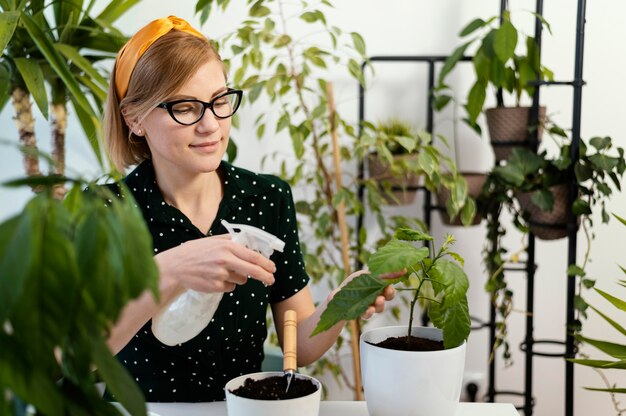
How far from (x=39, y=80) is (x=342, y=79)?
1.07 meters

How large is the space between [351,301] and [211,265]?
0.65 ft

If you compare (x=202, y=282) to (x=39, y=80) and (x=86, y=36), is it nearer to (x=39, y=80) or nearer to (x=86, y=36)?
(x=39, y=80)

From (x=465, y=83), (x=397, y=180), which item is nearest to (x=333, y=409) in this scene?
(x=397, y=180)

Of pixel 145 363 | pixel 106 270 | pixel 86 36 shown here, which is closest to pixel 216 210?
pixel 145 363

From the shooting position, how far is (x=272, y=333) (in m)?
2.46

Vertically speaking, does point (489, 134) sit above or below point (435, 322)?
above

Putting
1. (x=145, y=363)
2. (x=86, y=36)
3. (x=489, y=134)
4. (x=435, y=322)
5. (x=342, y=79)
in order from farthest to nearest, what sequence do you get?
(x=342, y=79)
(x=489, y=134)
(x=86, y=36)
(x=145, y=363)
(x=435, y=322)

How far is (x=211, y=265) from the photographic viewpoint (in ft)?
3.22

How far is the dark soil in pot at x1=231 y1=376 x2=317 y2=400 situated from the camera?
0.97 metres

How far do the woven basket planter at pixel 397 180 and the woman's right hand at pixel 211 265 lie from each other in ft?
4.71

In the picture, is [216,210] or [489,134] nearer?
[216,210]

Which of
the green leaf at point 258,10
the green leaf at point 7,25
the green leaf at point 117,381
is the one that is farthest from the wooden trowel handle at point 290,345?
the green leaf at point 258,10

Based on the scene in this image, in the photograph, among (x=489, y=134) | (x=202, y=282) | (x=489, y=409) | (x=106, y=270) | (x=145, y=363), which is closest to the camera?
(x=106, y=270)

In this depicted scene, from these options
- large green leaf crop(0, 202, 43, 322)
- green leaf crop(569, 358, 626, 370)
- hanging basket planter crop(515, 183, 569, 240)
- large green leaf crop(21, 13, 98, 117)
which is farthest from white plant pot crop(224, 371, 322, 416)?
hanging basket planter crop(515, 183, 569, 240)
